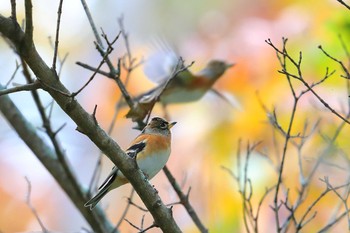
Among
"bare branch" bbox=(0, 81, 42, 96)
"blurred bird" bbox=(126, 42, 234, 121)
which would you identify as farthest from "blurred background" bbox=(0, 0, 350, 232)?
"bare branch" bbox=(0, 81, 42, 96)

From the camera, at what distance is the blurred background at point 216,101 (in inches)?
207

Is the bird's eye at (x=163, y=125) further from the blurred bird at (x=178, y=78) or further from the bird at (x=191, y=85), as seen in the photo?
the bird at (x=191, y=85)

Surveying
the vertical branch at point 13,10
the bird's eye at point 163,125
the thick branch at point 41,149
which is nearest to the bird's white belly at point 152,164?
the bird's eye at point 163,125

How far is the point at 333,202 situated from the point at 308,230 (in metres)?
0.56

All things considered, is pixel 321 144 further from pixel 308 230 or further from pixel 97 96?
pixel 97 96

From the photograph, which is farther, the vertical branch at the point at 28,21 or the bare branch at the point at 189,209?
the bare branch at the point at 189,209

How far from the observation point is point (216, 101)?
6.23m

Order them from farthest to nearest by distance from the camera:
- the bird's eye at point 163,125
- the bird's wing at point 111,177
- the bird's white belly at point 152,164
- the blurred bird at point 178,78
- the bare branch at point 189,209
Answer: the blurred bird at point 178,78 < the bird's eye at point 163,125 < the bare branch at point 189,209 < the bird's white belly at point 152,164 < the bird's wing at point 111,177

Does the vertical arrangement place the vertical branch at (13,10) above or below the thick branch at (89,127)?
above

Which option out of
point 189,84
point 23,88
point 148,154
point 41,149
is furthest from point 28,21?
point 189,84

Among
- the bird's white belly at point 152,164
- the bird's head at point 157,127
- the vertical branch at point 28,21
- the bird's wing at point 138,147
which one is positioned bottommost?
the vertical branch at point 28,21

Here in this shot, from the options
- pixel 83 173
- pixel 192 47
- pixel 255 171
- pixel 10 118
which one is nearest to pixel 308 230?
pixel 255 171

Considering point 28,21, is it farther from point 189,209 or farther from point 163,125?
point 189,209

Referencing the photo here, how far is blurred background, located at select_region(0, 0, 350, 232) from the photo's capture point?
525cm
